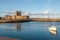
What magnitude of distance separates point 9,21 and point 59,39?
40476mm

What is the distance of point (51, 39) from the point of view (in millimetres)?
16422

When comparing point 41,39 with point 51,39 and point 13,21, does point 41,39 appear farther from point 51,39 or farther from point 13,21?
point 13,21

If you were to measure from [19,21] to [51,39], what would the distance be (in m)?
40.4

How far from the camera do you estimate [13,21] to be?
184 ft

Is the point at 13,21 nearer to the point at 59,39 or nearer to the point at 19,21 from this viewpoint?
the point at 19,21

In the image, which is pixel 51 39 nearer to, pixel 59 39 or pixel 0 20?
pixel 59 39

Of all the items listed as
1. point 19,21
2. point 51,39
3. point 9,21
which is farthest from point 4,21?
point 51,39

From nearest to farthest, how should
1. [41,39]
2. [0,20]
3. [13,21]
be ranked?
[41,39] → [0,20] → [13,21]

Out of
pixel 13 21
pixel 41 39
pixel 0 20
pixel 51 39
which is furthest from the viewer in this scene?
pixel 13 21

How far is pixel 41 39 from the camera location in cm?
1519

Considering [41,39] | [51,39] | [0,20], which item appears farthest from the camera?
[0,20]

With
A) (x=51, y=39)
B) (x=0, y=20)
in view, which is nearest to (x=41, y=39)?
(x=51, y=39)

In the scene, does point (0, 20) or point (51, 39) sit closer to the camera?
point (51, 39)

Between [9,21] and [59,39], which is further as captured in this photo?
[9,21]
